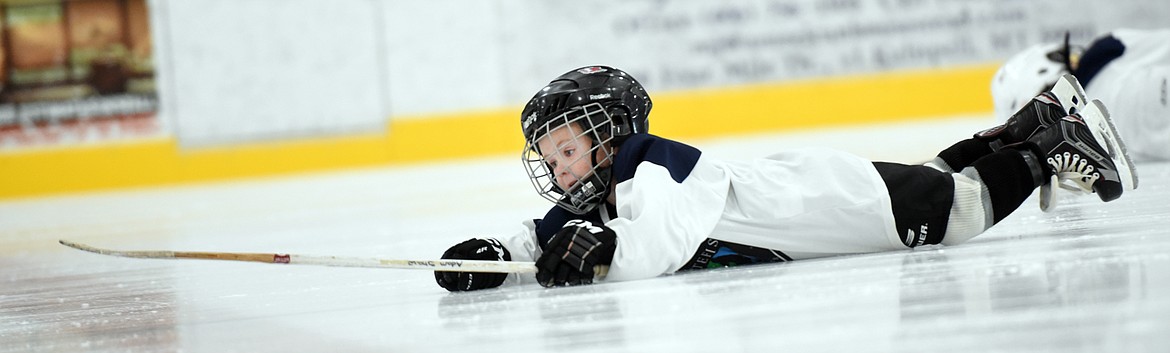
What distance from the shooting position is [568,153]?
96.1 inches

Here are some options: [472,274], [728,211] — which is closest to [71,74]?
[472,274]

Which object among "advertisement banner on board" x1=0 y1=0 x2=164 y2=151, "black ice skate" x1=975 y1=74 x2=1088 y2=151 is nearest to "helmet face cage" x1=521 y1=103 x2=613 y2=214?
"black ice skate" x1=975 y1=74 x2=1088 y2=151

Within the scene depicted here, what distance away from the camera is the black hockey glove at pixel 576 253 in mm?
2170

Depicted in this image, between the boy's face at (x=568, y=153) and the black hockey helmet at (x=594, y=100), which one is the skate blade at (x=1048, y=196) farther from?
the boy's face at (x=568, y=153)

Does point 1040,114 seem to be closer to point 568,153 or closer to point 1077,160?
point 1077,160

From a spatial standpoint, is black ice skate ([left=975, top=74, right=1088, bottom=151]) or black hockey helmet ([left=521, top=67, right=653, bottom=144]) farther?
black ice skate ([left=975, top=74, right=1088, bottom=151])

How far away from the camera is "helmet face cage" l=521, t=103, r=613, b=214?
238 cm

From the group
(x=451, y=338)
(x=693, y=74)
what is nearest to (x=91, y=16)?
(x=693, y=74)

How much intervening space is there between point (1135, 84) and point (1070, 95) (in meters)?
1.85

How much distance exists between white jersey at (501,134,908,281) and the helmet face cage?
0.06 meters

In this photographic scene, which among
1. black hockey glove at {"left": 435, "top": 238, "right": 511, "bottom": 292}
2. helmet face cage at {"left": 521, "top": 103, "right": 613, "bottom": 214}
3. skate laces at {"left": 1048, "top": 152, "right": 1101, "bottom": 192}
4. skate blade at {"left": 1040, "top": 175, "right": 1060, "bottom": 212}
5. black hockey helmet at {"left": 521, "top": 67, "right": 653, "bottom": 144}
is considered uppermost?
Answer: black hockey helmet at {"left": 521, "top": 67, "right": 653, "bottom": 144}

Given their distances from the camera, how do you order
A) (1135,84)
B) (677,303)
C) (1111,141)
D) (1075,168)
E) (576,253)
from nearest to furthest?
(677,303)
(576,253)
(1075,168)
(1111,141)
(1135,84)

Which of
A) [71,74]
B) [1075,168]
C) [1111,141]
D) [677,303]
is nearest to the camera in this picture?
[677,303]

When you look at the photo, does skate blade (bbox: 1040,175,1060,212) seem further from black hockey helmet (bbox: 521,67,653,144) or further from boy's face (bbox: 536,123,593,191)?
boy's face (bbox: 536,123,593,191)
